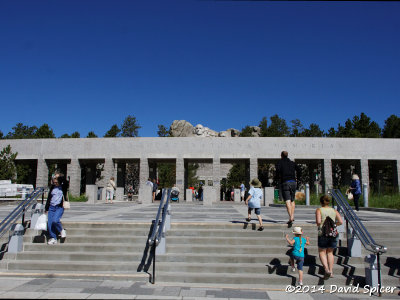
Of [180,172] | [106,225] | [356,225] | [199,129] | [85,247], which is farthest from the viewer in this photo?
[199,129]

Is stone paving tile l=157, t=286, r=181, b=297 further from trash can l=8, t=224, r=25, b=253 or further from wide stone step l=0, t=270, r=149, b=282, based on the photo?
trash can l=8, t=224, r=25, b=253

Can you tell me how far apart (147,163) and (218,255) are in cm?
2408

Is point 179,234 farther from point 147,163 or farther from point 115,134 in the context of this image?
point 115,134

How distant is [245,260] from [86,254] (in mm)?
3566

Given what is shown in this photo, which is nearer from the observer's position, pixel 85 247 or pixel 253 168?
pixel 85 247

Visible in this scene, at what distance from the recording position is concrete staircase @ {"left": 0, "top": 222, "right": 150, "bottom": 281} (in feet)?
21.3

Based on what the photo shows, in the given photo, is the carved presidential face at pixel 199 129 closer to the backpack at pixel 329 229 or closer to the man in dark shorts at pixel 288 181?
the man in dark shorts at pixel 288 181

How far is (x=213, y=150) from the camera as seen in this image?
30328 mm

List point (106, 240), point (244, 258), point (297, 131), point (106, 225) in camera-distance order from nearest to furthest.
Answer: point (244, 258) → point (106, 240) → point (106, 225) → point (297, 131)

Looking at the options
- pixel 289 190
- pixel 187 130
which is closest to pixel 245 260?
pixel 289 190

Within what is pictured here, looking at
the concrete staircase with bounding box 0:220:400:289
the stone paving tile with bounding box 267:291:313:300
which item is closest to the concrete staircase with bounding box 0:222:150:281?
the concrete staircase with bounding box 0:220:400:289

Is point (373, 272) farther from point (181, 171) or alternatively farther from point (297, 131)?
point (297, 131)

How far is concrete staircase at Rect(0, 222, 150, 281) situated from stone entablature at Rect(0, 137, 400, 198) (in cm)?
2212

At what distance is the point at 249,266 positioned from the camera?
6508 mm
